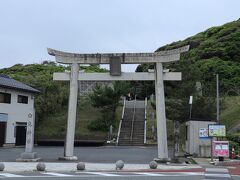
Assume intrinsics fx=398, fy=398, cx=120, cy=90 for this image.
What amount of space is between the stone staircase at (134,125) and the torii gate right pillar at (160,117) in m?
18.1

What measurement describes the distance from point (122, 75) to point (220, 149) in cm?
696

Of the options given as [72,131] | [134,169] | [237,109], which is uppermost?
[237,109]

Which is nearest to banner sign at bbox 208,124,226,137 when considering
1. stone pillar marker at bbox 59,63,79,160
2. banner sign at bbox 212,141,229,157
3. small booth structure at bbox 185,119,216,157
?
banner sign at bbox 212,141,229,157

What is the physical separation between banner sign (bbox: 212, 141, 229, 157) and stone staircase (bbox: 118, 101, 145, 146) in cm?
1865

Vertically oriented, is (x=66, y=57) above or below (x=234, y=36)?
below

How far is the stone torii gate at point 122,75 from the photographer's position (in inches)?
894

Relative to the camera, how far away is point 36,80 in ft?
169

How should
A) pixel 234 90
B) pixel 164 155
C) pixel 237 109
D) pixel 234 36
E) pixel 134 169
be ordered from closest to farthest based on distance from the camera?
pixel 134 169 < pixel 164 155 < pixel 237 109 < pixel 234 90 < pixel 234 36

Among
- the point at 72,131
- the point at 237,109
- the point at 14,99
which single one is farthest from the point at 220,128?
the point at 14,99

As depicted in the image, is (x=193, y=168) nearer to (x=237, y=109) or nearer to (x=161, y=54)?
(x=161, y=54)

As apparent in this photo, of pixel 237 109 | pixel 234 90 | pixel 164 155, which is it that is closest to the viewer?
pixel 164 155

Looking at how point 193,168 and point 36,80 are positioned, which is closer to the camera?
point 193,168

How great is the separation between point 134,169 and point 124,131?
25.6 metres

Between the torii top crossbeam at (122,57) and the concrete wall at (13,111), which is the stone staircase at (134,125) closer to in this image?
the concrete wall at (13,111)
